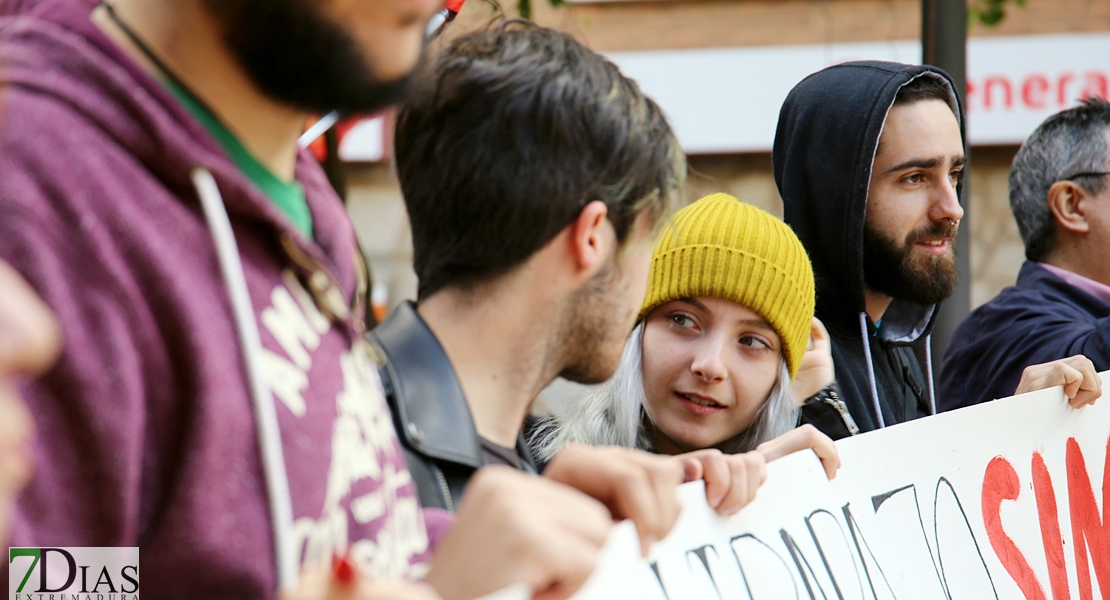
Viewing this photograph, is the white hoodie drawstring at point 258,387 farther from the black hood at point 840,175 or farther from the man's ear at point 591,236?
the black hood at point 840,175

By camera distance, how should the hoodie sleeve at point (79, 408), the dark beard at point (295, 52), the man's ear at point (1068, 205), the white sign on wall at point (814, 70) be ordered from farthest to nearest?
1. the white sign on wall at point (814, 70)
2. the man's ear at point (1068, 205)
3. the dark beard at point (295, 52)
4. the hoodie sleeve at point (79, 408)

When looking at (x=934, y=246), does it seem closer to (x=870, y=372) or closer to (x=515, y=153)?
(x=870, y=372)

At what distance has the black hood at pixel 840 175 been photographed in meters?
Result: 2.92

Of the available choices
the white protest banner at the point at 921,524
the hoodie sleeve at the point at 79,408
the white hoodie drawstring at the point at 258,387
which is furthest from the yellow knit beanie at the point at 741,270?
the hoodie sleeve at the point at 79,408

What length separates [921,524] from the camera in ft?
6.44

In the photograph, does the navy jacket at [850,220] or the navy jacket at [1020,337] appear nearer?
the navy jacket at [850,220]

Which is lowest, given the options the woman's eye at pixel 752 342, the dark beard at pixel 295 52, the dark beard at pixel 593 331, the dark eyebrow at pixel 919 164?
the woman's eye at pixel 752 342

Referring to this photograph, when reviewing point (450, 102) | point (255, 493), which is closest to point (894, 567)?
point (450, 102)

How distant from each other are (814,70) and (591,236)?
795 centimetres

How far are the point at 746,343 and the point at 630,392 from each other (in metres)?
0.28

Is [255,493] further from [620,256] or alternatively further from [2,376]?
[620,256]

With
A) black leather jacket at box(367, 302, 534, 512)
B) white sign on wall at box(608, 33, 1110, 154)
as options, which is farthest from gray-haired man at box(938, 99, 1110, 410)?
white sign on wall at box(608, 33, 1110, 154)

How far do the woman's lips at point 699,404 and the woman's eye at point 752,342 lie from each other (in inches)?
6.1

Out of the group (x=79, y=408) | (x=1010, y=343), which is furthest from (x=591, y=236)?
(x=1010, y=343)
